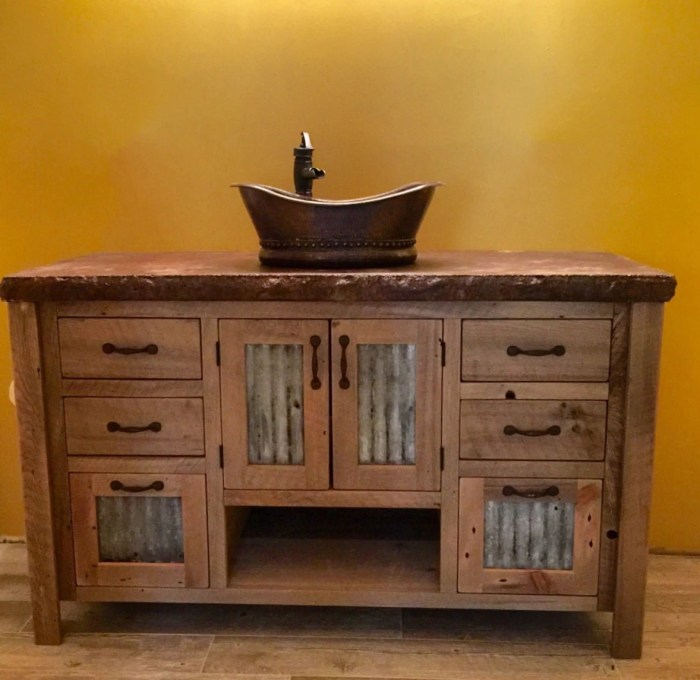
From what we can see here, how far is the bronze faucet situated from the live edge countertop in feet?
0.68

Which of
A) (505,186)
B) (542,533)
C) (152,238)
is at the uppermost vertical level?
(505,186)

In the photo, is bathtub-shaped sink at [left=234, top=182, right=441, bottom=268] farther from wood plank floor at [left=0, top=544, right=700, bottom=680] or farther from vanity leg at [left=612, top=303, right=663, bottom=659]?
wood plank floor at [left=0, top=544, right=700, bottom=680]

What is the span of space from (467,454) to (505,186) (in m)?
0.74

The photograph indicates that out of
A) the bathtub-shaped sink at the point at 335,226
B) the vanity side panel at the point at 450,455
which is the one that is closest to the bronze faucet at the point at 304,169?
the bathtub-shaped sink at the point at 335,226

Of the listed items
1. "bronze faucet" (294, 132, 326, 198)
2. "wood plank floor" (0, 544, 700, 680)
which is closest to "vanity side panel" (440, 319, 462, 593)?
"wood plank floor" (0, 544, 700, 680)

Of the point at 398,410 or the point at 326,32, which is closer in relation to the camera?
the point at 398,410

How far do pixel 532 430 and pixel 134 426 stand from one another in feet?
2.59

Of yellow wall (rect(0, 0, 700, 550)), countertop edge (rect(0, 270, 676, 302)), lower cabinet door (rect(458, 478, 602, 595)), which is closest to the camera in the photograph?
countertop edge (rect(0, 270, 676, 302))

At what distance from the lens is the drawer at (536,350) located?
57.6 inches

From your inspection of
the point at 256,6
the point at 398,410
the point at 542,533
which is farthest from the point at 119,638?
the point at 256,6

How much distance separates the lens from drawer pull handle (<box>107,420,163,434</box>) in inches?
60.7

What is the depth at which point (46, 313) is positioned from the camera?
59.9 inches

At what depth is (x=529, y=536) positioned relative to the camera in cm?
155

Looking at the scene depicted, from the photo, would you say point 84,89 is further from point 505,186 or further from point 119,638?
point 119,638
